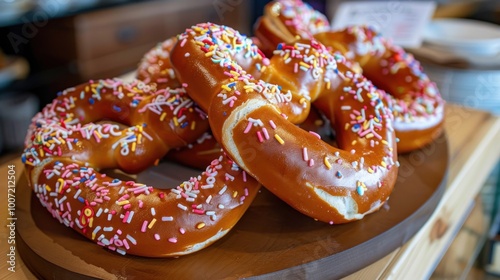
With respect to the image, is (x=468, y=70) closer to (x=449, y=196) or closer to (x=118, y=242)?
(x=449, y=196)

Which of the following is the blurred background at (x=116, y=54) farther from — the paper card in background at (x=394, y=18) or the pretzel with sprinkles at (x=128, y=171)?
the pretzel with sprinkles at (x=128, y=171)

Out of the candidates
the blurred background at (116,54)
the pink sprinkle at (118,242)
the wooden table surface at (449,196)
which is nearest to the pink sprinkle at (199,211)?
the pink sprinkle at (118,242)

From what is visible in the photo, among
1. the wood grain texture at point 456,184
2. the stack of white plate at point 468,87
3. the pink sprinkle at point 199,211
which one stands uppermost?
the pink sprinkle at point 199,211

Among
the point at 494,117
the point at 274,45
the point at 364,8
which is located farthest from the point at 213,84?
the point at 364,8

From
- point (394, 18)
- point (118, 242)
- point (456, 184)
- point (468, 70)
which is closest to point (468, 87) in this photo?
point (468, 70)

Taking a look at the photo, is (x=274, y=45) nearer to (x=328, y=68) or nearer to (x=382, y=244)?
(x=328, y=68)

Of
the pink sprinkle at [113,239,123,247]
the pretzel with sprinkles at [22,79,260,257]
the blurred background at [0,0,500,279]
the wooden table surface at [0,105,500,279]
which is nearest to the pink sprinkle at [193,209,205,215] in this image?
the pretzel with sprinkles at [22,79,260,257]

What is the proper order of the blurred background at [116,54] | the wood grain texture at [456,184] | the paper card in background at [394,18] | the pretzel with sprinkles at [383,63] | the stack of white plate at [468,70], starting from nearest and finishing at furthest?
the wood grain texture at [456,184]
the pretzel with sprinkles at [383,63]
the blurred background at [116,54]
the stack of white plate at [468,70]
the paper card in background at [394,18]
